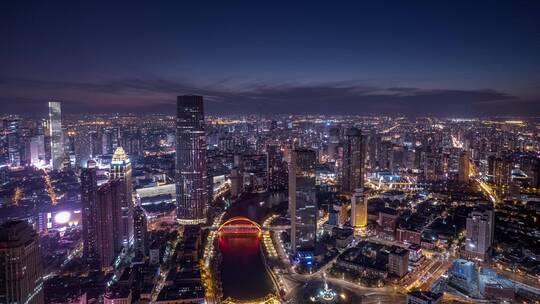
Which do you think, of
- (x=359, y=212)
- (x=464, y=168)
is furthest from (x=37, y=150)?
(x=464, y=168)

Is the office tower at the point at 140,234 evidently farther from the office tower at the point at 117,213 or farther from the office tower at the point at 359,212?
the office tower at the point at 359,212

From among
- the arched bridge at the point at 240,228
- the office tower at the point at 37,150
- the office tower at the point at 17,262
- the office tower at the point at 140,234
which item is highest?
the office tower at the point at 37,150

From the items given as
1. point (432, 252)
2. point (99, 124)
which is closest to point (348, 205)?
point (432, 252)

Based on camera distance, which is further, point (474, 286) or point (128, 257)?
point (128, 257)

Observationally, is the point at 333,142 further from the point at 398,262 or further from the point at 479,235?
the point at 398,262

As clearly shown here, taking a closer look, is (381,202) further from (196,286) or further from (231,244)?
(196,286)

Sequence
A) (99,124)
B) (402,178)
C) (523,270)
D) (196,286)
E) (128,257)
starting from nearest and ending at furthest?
(196,286) → (523,270) → (128,257) → (402,178) → (99,124)

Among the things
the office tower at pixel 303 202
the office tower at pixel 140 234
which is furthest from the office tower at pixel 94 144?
the office tower at pixel 303 202

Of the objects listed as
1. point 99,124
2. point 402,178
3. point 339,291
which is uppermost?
point 99,124
